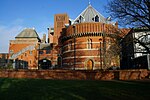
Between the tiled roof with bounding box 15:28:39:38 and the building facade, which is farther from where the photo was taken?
the tiled roof with bounding box 15:28:39:38

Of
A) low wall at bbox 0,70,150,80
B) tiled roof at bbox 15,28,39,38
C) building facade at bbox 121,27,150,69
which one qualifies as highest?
tiled roof at bbox 15,28,39,38

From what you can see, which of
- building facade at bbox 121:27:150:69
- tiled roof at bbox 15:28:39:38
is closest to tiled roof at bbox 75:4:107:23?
building facade at bbox 121:27:150:69

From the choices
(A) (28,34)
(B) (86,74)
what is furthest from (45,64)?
(B) (86,74)

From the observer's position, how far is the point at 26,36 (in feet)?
221

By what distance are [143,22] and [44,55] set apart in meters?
43.6

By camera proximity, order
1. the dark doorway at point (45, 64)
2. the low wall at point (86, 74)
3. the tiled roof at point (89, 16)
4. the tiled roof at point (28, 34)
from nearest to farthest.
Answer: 1. the low wall at point (86, 74)
2. the tiled roof at point (89, 16)
3. the dark doorway at point (45, 64)
4. the tiled roof at point (28, 34)

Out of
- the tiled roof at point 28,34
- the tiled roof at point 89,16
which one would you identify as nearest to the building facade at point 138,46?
the tiled roof at point 89,16

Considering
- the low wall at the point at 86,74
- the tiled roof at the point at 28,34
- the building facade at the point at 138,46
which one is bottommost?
the low wall at the point at 86,74

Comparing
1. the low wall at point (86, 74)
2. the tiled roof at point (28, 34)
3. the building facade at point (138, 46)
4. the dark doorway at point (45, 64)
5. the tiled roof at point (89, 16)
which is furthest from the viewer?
the tiled roof at point (28, 34)

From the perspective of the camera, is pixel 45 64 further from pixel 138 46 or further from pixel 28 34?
pixel 138 46

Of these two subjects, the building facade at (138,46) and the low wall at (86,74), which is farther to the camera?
the low wall at (86,74)

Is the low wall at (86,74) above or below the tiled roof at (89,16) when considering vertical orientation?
below

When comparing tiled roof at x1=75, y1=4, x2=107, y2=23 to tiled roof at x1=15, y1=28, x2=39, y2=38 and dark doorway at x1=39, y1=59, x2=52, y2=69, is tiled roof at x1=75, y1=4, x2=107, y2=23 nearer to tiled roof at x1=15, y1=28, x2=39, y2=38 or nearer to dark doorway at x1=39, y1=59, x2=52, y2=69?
dark doorway at x1=39, y1=59, x2=52, y2=69

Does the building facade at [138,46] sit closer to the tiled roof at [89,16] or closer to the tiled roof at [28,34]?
the tiled roof at [89,16]
